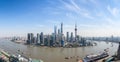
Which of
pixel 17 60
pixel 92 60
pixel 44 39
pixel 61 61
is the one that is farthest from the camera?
pixel 44 39

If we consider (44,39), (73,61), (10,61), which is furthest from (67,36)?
(10,61)

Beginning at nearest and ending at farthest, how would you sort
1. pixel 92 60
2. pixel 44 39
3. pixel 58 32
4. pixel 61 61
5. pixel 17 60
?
pixel 17 60 < pixel 92 60 < pixel 61 61 < pixel 44 39 < pixel 58 32

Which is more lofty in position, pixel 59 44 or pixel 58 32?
pixel 58 32

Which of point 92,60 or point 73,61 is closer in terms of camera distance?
point 92,60

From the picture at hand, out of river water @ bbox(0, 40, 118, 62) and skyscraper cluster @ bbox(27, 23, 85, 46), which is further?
skyscraper cluster @ bbox(27, 23, 85, 46)

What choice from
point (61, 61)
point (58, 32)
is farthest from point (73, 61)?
point (58, 32)

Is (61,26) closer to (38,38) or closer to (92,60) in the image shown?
(38,38)

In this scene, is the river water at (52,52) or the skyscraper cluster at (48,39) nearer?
the river water at (52,52)

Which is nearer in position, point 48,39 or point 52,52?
point 52,52

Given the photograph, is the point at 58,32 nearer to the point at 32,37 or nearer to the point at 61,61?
the point at 32,37
